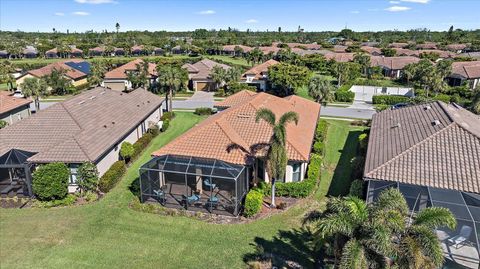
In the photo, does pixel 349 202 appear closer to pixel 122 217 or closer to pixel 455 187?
pixel 455 187

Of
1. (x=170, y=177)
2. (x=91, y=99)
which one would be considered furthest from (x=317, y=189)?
(x=91, y=99)

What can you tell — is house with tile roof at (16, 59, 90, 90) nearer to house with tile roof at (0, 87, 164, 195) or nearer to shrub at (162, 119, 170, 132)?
shrub at (162, 119, 170, 132)

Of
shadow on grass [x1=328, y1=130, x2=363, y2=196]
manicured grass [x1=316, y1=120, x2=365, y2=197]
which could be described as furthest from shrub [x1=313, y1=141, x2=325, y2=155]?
shadow on grass [x1=328, y1=130, x2=363, y2=196]

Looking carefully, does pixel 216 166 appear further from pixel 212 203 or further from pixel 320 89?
pixel 320 89

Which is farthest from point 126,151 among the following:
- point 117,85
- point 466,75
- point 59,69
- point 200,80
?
point 466,75

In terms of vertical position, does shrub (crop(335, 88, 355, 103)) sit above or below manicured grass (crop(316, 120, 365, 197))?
above
